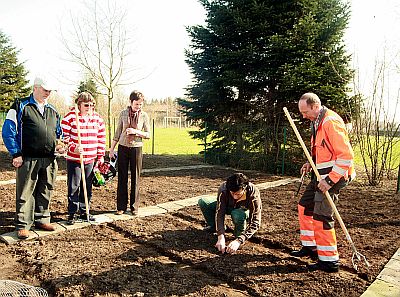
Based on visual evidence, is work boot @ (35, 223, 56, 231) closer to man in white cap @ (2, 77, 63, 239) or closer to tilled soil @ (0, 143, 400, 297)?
man in white cap @ (2, 77, 63, 239)

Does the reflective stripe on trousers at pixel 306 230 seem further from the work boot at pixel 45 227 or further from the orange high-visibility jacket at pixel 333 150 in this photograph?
the work boot at pixel 45 227

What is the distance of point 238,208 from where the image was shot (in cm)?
388


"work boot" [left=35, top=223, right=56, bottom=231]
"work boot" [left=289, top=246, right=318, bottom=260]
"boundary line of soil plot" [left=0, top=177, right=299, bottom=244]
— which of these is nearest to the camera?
"work boot" [left=289, top=246, right=318, bottom=260]

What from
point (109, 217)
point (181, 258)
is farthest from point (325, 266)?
point (109, 217)

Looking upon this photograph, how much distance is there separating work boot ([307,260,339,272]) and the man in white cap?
10.9 ft

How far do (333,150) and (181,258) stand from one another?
2.01 metres

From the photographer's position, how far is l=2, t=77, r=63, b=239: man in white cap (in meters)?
3.94

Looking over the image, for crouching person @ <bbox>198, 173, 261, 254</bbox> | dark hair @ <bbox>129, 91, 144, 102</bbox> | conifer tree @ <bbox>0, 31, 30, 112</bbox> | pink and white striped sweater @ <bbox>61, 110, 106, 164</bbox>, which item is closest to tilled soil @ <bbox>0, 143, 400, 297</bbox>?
crouching person @ <bbox>198, 173, 261, 254</bbox>

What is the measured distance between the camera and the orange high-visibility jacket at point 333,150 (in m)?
3.18

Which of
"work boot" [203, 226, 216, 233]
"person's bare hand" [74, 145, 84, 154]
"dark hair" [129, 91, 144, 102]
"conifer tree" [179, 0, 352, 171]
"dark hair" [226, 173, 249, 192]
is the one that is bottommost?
"work boot" [203, 226, 216, 233]

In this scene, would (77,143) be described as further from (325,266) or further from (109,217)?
(325,266)

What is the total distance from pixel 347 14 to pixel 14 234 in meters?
10.9

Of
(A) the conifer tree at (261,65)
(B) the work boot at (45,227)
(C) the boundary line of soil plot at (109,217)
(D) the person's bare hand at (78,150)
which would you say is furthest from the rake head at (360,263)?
(A) the conifer tree at (261,65)

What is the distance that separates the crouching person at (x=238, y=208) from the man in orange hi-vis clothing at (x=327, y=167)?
0.66 metres
